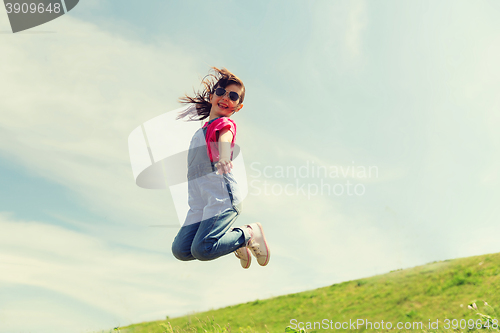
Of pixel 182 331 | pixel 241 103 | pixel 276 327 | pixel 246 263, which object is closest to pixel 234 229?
pixel 246 263

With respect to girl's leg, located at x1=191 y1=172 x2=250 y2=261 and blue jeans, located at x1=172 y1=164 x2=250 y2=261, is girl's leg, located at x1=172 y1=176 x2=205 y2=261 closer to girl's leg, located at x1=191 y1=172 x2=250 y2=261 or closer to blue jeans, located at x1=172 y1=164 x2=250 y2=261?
blue jeans, located at x1=172 y1=164 x2=250 y2=261

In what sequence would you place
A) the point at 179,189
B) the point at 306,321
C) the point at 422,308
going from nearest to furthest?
the point at 179,189
the point at 422,308
the point at 306,321

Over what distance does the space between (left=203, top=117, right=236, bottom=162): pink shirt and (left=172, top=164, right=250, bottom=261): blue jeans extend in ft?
0.86

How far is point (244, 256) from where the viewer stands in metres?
4.83

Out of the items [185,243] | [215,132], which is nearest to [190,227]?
[185,243]

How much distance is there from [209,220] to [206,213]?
11 cm

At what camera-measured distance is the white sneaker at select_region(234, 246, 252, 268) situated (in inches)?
189

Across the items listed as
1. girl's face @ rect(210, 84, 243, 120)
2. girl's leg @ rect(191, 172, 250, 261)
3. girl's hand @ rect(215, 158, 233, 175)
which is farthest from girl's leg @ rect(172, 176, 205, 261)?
girl's face @ rect(210, 84, 243, 120)

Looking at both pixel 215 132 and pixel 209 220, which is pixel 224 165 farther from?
pixel 209 220

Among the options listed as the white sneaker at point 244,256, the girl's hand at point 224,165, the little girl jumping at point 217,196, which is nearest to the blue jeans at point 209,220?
the little girl jumping at point 217,196

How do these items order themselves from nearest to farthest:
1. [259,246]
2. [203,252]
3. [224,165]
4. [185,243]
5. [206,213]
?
[224,165], [203,252], [206,213], [185,243], [259,246]

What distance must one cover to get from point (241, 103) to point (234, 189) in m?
1.37

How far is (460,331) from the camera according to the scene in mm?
7113

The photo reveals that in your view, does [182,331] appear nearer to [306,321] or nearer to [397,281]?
[306,321]
